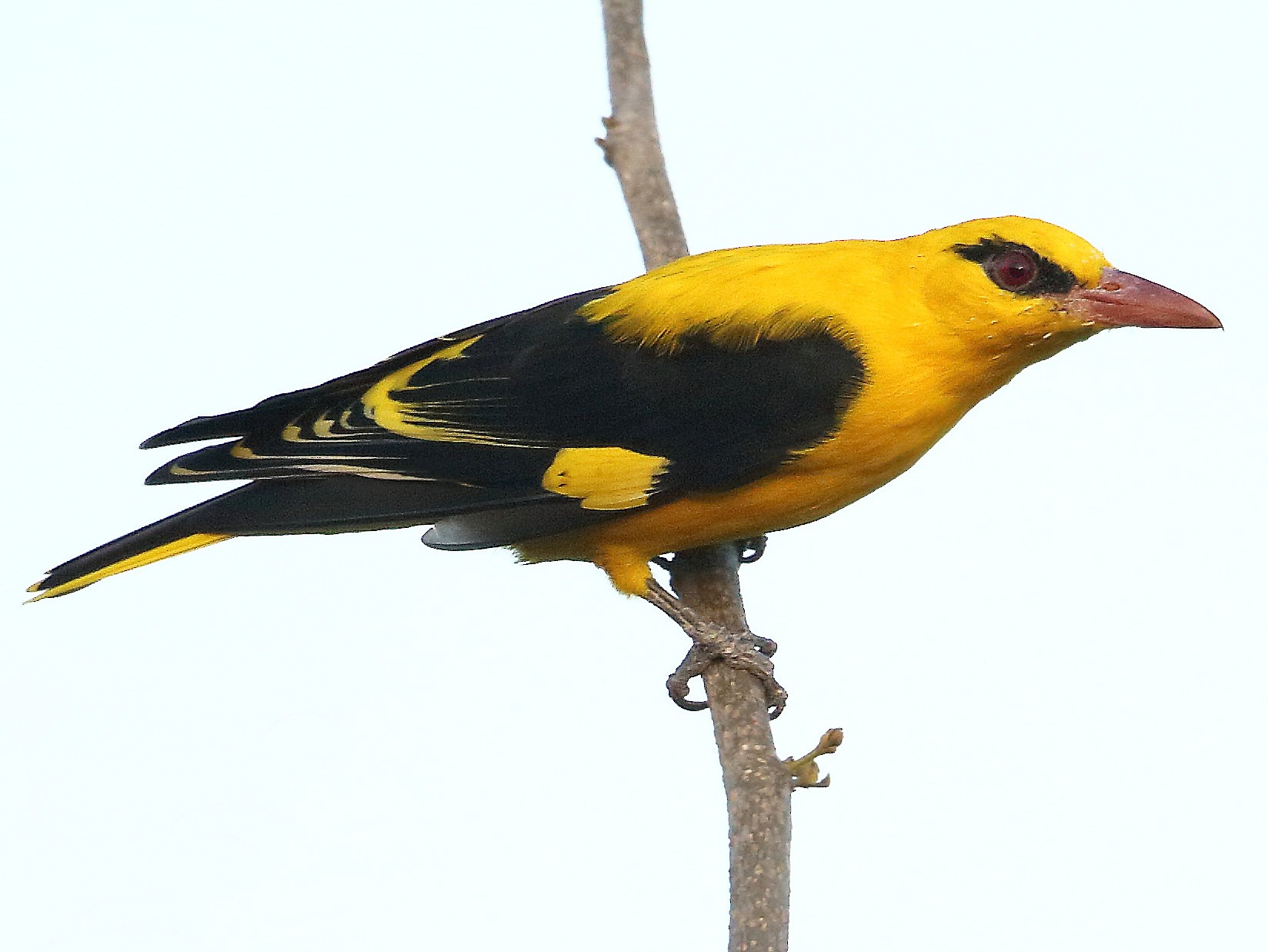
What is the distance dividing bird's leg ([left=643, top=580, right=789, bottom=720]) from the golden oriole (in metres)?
0.12

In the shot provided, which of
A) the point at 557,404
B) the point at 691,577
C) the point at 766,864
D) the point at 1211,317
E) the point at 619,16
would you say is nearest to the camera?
the point at 766,864

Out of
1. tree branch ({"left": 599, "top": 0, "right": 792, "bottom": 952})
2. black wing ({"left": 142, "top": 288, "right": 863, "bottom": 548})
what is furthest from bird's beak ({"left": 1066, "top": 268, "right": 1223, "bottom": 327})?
tree branch ({"left": 599, "top": 0, "right": 792, "bottom": 952})

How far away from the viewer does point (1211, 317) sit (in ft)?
13.0

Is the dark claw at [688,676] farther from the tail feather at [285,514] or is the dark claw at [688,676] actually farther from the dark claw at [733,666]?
the tail feather at [285,514]

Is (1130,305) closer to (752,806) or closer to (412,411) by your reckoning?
(752,806)

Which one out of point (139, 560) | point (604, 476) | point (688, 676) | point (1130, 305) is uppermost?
point (1130, 305)

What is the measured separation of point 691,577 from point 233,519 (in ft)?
4.49

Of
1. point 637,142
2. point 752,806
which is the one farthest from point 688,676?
point 637,142

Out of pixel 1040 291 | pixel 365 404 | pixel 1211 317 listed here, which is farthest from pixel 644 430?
pixel 1211 317

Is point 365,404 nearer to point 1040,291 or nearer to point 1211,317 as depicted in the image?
point 1040,291

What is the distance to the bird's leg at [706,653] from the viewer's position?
4.21m

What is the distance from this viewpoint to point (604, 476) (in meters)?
4.12

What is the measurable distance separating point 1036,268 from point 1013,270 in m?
0.06

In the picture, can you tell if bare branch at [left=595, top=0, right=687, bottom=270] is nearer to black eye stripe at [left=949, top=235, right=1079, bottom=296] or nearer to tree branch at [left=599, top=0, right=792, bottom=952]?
tree branch at [left=599, top=0, right=792, bottom=952]
